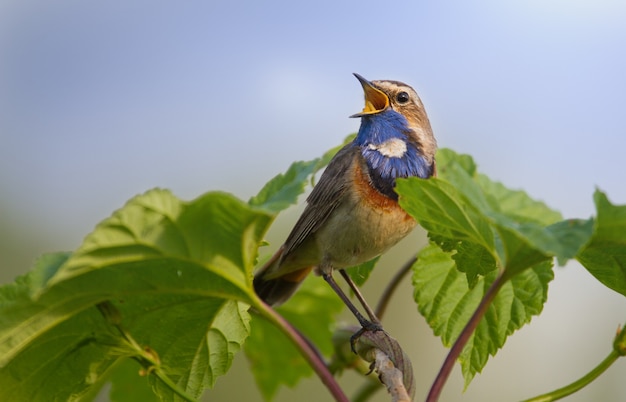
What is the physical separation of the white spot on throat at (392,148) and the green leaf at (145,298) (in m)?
1.31

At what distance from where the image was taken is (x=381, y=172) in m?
3.44

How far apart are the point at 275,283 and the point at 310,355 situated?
4.93 feet

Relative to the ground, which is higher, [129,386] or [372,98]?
[372,98]

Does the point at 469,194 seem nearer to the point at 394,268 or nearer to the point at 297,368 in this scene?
the point at 297,368

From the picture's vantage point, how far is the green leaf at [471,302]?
257 cm

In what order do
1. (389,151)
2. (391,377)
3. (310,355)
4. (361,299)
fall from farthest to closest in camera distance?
1. (389,151)
2. (361,299)
3. (310,355)
4. (391,377)

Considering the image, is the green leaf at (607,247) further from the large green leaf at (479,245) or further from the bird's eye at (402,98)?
the bird's eye at (402,98)

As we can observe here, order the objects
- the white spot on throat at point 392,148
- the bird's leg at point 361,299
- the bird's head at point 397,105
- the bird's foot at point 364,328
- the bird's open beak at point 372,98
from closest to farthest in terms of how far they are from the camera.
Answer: the bird's foot at point 364,328 < the bird's leg at point 361,299 < the white spot on throat at point 392,148 < the bird's head at point 397,105 < the bird's open beak at point 372,98

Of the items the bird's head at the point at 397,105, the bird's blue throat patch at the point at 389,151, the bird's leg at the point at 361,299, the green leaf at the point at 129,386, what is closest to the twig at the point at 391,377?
the bird's leg at the point at 361,299

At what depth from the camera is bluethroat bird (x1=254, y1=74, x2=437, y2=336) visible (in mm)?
3338

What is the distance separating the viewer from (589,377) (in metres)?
2.18

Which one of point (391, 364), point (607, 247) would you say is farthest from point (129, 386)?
point (607, 247)

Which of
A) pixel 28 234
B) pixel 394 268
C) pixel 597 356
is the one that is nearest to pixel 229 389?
pixel 394 268

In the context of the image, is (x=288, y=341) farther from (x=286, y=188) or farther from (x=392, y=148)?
(x=286, y=188)
